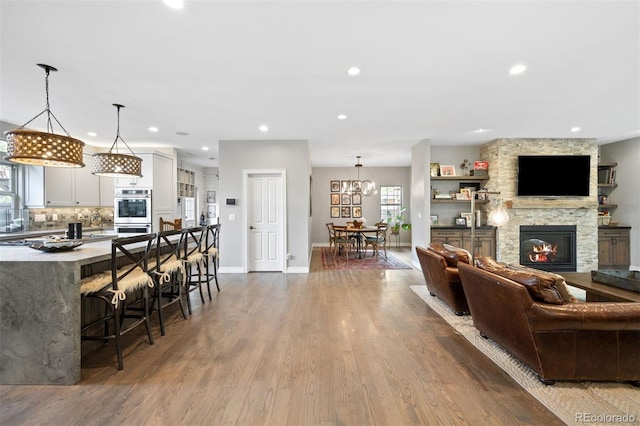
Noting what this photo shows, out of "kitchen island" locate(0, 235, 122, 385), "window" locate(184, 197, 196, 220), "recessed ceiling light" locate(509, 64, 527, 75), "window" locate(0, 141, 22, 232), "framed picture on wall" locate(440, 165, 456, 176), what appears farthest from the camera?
"window" locate(184, 197, 196, 220)

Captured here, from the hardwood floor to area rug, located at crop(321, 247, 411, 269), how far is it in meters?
2.76

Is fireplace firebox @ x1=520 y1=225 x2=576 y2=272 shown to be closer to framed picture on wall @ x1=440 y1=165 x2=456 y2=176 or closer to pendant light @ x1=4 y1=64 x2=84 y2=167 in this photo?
framed picture on wall @ x1=440 y1=165 x2=456 y2=176

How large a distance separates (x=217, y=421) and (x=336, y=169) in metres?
8.54

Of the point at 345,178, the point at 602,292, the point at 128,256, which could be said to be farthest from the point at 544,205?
the point at 128,256

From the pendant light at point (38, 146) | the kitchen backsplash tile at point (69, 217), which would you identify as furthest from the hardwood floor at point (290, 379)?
the kitchen backsplash tile at point (69, 217)

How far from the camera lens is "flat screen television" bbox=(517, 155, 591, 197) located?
5.56 meters

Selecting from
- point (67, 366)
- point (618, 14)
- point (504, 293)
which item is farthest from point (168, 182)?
point (618, 14)

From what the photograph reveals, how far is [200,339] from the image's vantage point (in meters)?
2.76

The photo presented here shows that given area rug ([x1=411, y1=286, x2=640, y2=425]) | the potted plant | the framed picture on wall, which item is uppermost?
the framed picture on wall

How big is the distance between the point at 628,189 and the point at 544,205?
1977 millimetres

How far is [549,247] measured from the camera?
5691mm

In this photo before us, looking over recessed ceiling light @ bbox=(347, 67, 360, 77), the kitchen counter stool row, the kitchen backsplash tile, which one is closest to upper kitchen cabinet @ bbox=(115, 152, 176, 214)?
the kitchen backsplash tile

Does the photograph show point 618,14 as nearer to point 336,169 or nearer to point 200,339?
point 200,339

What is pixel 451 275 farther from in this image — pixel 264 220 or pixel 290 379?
pixel 264 220
